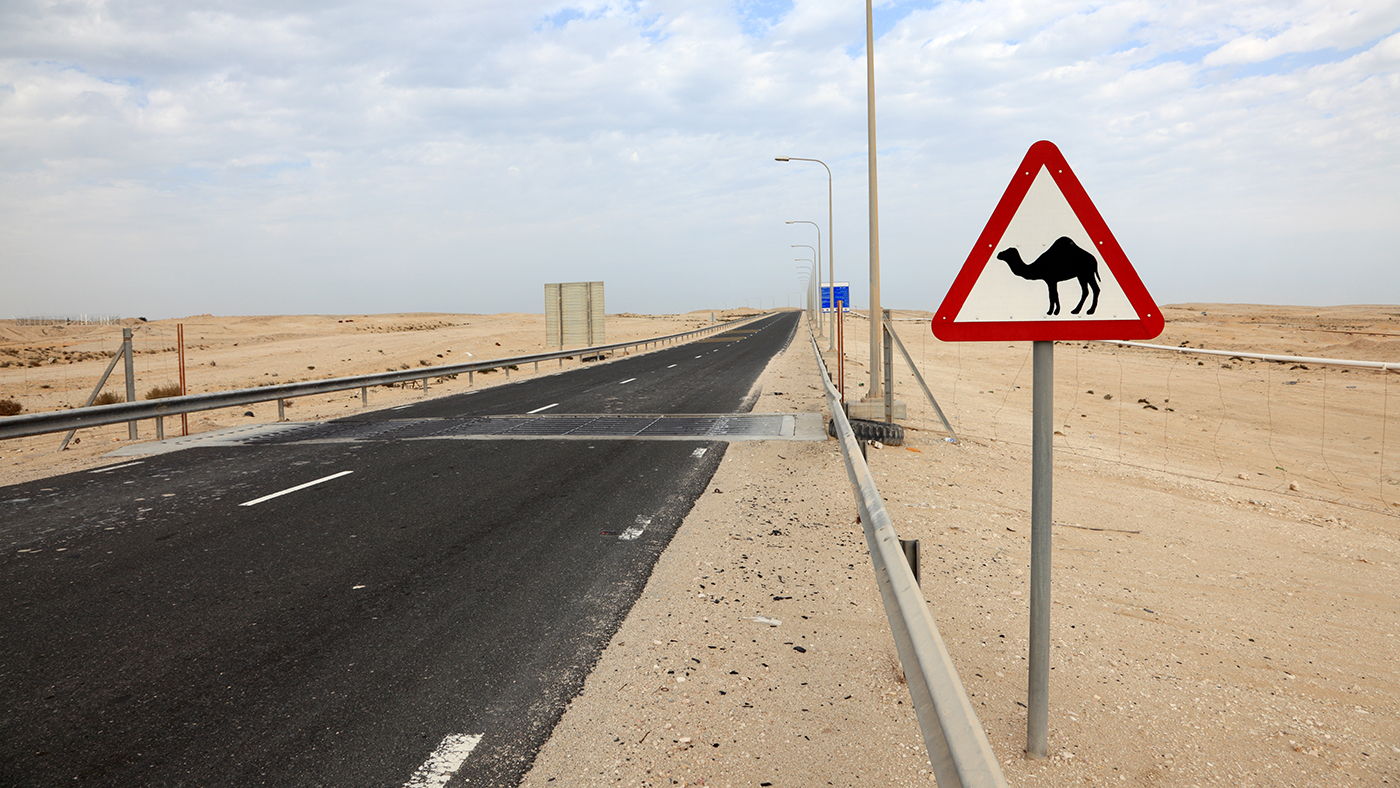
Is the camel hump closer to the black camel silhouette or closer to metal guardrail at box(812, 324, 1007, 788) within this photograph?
the black camel silhouette

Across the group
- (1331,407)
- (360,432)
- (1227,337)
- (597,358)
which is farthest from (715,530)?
(1227,337)

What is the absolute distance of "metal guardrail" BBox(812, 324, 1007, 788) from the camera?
1.96 meters

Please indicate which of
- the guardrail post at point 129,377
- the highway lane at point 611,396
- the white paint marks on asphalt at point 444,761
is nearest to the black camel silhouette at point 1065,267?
the white paint marks on asphalt at point 444,761

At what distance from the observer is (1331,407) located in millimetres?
18844

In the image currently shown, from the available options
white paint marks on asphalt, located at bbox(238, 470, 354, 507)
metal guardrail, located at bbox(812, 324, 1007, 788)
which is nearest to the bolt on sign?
metal guardrail, located at bbox(812, 324, 1007, 788)

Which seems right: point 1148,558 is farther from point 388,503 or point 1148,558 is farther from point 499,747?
point 388,503

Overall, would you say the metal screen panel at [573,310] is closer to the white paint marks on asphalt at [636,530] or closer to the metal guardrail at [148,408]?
the metal guardrail at [148,408]

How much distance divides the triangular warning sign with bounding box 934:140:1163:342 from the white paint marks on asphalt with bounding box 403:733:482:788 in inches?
107

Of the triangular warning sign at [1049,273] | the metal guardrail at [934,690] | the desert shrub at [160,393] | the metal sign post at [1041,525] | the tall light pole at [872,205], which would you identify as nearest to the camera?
the metal guardrail at [934,690]

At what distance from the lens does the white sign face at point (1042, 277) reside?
306 centimetres

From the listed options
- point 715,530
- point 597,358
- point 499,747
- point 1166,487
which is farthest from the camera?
point 597,358

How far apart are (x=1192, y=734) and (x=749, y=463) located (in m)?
6.97

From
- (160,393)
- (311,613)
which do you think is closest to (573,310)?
(160,393)

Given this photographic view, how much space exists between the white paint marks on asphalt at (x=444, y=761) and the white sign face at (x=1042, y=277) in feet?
9.24
